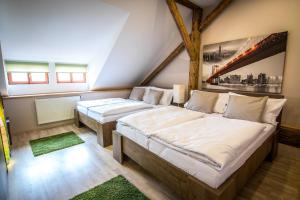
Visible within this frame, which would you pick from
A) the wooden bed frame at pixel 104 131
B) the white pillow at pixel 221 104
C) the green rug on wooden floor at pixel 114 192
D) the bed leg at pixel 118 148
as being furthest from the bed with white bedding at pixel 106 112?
the white pillow at pixel 221 104

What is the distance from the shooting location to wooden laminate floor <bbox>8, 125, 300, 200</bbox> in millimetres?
1723

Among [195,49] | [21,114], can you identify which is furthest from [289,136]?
[21,114]

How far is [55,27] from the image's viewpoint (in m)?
2.72

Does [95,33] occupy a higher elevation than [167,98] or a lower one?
higher

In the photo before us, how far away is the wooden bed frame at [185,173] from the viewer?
126cm

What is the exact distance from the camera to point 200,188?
1.26 m

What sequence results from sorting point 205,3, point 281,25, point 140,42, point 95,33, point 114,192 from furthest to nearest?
point 140,42 < point 205,3 < point 95,33 < point 281,25 < point 114,192

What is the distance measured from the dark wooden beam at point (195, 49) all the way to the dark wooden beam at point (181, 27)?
0.36 ft

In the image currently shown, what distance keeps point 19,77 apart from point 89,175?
2957mm

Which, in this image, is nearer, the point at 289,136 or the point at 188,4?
the point at 289,136

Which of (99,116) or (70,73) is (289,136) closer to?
(99,116)

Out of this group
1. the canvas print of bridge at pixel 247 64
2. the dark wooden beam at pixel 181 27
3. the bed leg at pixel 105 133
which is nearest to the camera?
the canvas print of bridge at pixel 247 64

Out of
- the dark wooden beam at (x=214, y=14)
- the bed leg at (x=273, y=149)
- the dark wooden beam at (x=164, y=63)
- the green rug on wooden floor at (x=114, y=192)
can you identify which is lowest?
the green rug on wooden floor at (x=114, y=192)

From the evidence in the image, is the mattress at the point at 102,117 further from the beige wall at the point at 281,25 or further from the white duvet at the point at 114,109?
the beige wall at the point at 281,25
